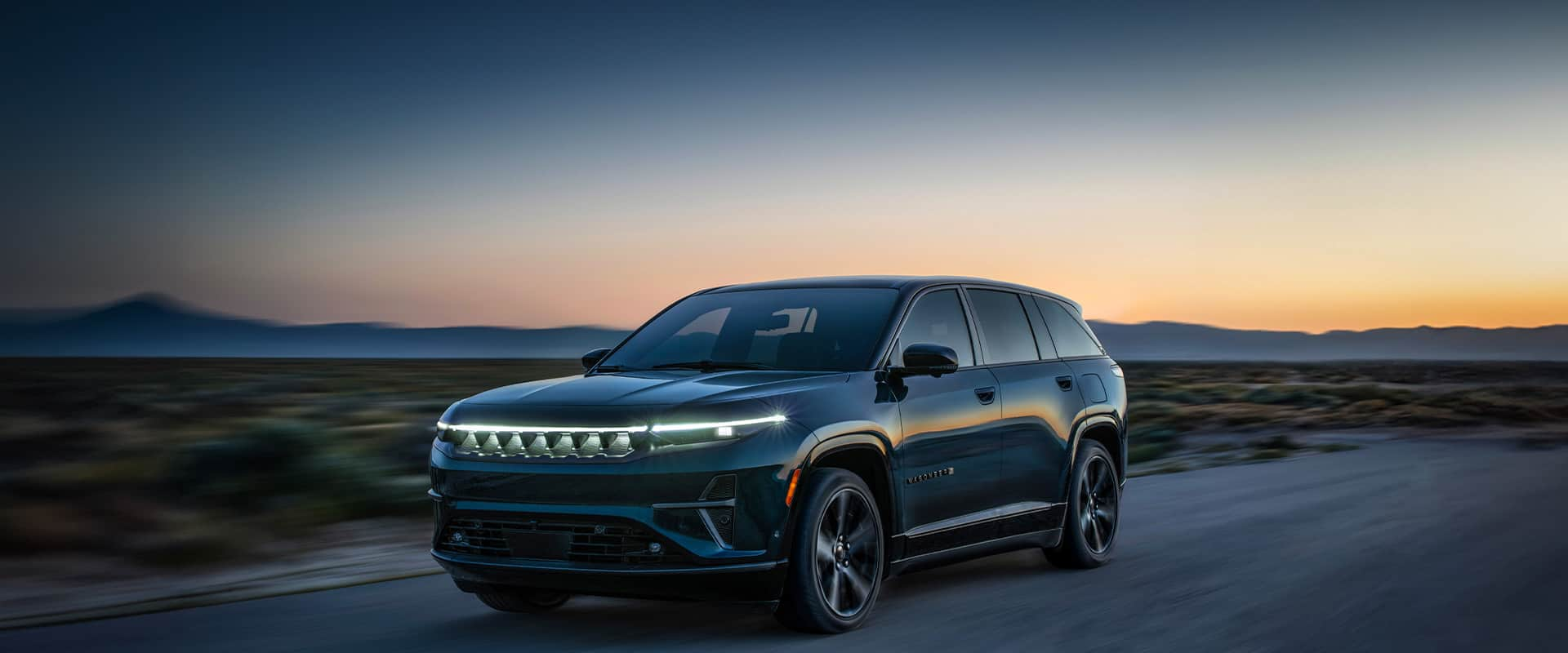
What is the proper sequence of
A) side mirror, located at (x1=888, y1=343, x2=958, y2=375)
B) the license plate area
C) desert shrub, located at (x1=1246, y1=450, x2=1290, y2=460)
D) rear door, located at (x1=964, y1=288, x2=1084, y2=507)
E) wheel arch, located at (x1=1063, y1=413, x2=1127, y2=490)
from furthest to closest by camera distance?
desert shrub, located at (x1=1246, y1=450, x2=1290, y2=460) → wheel arch, located at (x1=1063, y1=413, x2=1127, y2=490) → rear door, located at (x1=964, y1=288, x2=1084, y2=507) → side mirror, located at (x1=888, y1=343, x2=958, y2=375) → the license plate area

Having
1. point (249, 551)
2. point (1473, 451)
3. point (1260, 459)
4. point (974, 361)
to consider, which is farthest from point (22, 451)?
point (1473, 451)

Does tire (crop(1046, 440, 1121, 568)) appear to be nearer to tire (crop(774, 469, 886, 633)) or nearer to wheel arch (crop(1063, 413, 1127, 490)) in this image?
wheel arch (crop(1063, 413, 1127, 490))

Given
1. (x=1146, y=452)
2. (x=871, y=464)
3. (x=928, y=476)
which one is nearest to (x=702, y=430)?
(x=871, y=464)

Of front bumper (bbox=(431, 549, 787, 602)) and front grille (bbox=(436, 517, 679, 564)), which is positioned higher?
front grille (bbox=(436, 517, 679, 564))

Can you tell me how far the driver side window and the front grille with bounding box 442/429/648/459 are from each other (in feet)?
6.29

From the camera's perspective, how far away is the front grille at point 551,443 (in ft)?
20.1

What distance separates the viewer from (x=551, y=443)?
622 centimetres

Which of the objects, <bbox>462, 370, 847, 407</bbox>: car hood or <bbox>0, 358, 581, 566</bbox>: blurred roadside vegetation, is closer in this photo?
<bbox>462, 370, 847, 407</bbox>: car hood

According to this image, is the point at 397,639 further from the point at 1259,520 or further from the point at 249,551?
the point at 1259,520

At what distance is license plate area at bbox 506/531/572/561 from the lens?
616 centimetres

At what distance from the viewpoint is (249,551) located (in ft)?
33.8

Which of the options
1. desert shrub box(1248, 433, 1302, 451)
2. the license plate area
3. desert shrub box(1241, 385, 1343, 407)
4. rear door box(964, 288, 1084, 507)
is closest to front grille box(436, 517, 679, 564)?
the license plate area

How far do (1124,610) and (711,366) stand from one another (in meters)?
2.44

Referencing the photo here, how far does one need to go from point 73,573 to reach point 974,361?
20.0 ft
